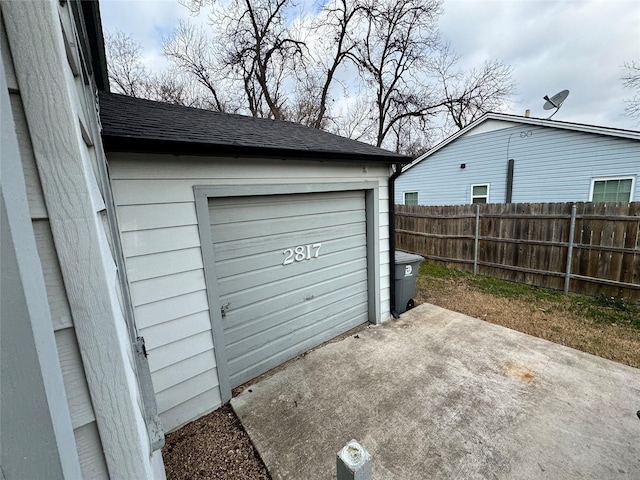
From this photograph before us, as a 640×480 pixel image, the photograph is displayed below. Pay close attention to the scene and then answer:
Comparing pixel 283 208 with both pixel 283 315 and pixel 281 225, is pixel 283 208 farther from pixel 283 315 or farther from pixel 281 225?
pixel 283 315

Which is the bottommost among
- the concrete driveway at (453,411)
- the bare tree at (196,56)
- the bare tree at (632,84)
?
the concrete driveway at (453,411)

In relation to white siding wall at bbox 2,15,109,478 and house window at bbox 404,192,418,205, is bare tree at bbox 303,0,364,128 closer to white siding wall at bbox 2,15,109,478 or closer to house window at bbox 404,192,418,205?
house window at bbox 404,192,418,205

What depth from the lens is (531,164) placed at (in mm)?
9188

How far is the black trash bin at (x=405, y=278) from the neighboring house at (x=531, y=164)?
7248 mm

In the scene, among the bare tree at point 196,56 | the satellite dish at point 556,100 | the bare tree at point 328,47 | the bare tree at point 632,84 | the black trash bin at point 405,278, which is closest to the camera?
the black trash bin at point 405,278

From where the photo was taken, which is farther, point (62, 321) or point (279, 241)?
point (279, 241)

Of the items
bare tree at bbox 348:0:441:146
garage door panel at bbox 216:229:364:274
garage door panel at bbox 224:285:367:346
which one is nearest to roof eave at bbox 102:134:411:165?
garage door panel at bbox 216:229:364:274

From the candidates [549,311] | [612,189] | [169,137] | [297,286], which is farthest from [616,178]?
[169,137]

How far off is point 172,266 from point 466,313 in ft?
15.7

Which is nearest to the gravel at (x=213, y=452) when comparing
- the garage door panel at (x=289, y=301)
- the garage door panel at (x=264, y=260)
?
the garage door panel at (x=289, y=301)

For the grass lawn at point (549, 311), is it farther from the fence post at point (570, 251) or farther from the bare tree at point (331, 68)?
the bare tree at point (331, 68)

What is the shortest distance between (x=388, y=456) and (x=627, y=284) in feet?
18.9

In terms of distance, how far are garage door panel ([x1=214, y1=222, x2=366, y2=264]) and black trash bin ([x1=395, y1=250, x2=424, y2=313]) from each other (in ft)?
3.23

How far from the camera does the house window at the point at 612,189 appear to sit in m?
7.51
